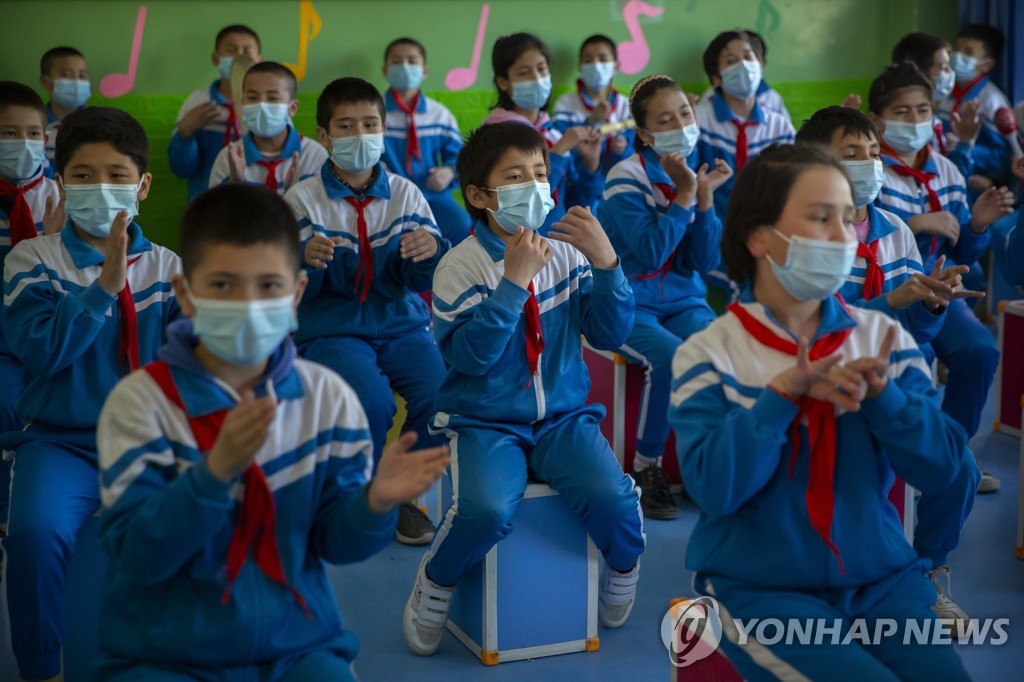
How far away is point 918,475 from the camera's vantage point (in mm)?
1864

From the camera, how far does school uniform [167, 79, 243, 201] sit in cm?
511

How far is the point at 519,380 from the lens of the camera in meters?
2.74

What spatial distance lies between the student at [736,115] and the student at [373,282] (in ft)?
6.16

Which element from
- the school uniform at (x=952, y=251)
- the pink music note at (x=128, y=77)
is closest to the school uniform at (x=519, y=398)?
the school uniform at (x=952, y=251)

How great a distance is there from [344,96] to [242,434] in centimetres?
228

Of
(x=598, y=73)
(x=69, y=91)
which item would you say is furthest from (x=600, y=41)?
(x=69, y=91)

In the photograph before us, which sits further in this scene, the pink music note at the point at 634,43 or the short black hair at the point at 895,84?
the pink music note at the point at 634,43

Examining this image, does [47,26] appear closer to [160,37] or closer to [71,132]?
[160,37]

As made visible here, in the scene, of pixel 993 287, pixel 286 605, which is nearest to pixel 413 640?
pixel 286 605

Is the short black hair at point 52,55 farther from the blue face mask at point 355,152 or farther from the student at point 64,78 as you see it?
the blue face mask at point 355,152

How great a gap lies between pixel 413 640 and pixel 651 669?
56 cm

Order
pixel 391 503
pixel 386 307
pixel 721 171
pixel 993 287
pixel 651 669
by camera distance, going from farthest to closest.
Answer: pixel 993 287, pixel 721 171, pixel 386 307, pixel 651 669, pixel 391 503

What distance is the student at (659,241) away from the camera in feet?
11.9

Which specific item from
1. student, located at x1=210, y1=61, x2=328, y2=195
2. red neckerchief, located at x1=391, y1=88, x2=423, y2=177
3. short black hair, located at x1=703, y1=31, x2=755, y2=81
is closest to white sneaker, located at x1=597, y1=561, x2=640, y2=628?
student, located at x1=210, y1=61, x2=328, y2=195
